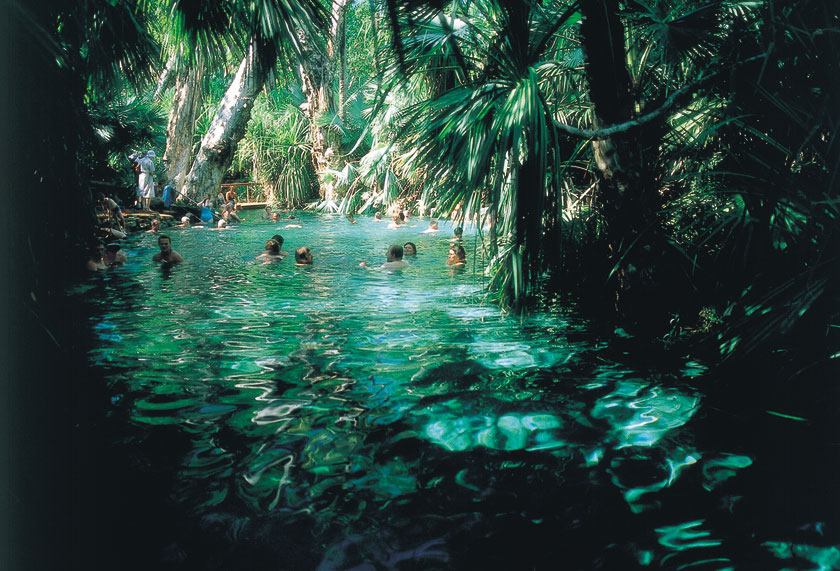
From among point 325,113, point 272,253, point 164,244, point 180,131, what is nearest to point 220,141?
point 180,131

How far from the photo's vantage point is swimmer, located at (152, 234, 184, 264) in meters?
11.4

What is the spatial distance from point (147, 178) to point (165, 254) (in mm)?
9587

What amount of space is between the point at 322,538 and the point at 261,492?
0.51 metres

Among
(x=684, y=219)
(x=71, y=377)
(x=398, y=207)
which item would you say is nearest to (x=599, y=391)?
(x=684, y=219)

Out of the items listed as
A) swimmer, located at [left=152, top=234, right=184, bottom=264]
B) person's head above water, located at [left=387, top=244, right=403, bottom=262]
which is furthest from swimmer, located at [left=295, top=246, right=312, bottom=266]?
swimmer, located at [left=152, top=234, right=184, bottom=264]

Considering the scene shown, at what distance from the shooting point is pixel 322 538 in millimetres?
2793

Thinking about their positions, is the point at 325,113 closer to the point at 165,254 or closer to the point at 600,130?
the point at 165,254

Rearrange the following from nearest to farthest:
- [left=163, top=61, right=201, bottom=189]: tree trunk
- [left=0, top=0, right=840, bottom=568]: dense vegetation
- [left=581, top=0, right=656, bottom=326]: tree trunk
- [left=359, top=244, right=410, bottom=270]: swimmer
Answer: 1. [left=0, top=0, right=840, bottom=568]: dense vegetation
2. [left=581, top=0, right=656, bottom=326]: tree trunk
3. [left=359, top=244, right=410, bottom=270]: swimmer
4. [left=163, top=61, right=201, bottom=189]: tree trunk

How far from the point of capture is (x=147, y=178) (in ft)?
65.2

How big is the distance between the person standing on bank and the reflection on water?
13.4 metres

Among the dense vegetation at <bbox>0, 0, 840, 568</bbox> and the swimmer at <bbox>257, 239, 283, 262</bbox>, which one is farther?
the swimmer at <bbox>257, 239, 283, 262</bbox>

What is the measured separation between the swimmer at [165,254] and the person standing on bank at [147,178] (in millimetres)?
9028

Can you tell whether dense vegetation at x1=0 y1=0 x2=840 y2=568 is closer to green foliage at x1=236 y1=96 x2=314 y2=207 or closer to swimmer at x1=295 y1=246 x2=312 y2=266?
swimmer at x1=295 y1=246 x2=312 y2=266

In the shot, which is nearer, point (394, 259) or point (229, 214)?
point (394, 259)
